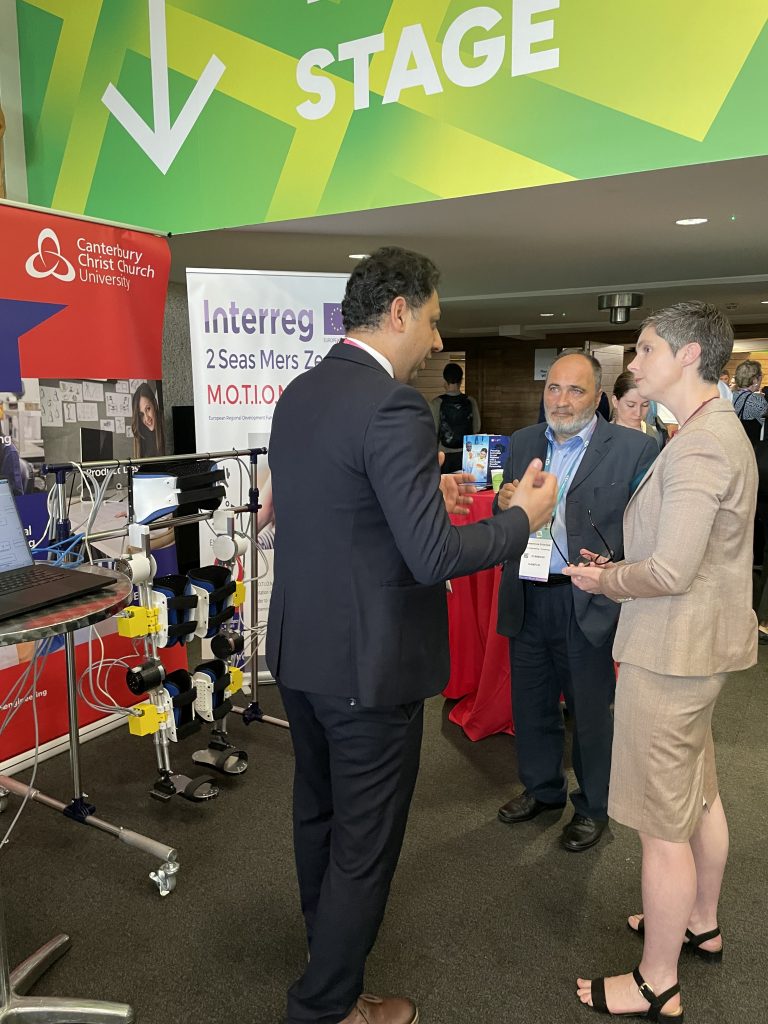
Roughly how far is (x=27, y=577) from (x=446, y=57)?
254 centimetres

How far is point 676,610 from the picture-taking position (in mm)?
1532

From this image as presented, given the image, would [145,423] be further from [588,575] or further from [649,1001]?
[649,1001]

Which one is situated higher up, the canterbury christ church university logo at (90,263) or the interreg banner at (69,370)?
the canterbury christ church university logo at (90,263)

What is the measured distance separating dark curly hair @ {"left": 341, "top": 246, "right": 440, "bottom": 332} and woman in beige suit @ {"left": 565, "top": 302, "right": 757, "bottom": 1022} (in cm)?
54

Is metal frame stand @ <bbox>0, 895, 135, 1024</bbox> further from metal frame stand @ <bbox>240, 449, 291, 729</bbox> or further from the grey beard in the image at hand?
the grey beard

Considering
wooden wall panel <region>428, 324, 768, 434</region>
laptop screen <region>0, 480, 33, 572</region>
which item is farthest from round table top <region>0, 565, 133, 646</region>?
wooden wall panel <region>428, 324, 768, 434</region>

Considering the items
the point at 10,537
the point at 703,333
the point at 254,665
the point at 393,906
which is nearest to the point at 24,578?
the point at 10,537

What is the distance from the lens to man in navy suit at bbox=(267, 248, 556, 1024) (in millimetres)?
1298

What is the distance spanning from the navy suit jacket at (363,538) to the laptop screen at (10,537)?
674mm

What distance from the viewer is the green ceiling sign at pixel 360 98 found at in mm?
2562

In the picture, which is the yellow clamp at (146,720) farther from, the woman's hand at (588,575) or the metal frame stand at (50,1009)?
the woman's hand at (588,575)

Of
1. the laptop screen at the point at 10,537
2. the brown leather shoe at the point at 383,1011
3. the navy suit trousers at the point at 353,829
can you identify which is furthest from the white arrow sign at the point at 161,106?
the brown leather shoe at the point at 383,1011

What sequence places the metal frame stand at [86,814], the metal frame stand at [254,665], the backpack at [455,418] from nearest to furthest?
the metal frame stand at [86,814]
the metal frame stand at [254,665]
the backpack at [455,418]

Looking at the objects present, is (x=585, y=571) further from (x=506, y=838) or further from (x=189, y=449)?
(x=189, y=449)
